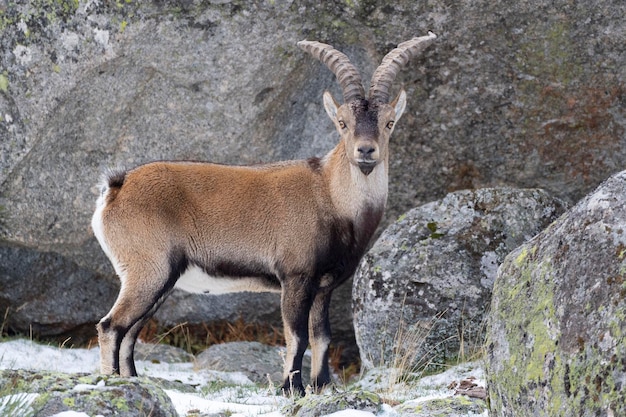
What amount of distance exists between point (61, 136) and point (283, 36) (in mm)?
2379

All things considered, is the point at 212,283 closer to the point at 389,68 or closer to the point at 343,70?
the point at 343,70

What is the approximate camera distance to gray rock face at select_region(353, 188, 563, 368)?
27.1ft

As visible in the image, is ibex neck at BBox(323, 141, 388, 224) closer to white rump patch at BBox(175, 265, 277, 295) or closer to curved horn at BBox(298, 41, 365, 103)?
curved horn at BBox(298, 41, 365, 103)

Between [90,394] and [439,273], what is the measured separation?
4231 mm

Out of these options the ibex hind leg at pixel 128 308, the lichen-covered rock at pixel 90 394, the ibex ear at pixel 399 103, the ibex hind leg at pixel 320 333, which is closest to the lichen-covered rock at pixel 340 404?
the lichen-covered rock at pixel 90 394

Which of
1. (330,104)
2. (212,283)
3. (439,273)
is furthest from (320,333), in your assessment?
(330,104)

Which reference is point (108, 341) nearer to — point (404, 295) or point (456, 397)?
point (404, 295)

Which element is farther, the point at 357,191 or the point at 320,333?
the point at 320,333

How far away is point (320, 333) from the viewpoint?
28.0 feet

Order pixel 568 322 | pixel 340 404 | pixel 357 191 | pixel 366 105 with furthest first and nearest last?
pixel 357 191 < pixel 366 105 < pixel 340 404 < pixel 568 322

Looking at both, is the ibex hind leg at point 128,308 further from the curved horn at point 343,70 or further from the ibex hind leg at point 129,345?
the curved horn at point 343,70

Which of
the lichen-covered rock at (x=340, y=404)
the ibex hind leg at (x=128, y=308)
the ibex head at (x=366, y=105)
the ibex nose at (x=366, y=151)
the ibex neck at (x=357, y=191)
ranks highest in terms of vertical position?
the ibex head at (x=366, y=105)

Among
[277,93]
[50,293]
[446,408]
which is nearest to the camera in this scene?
[446,408]

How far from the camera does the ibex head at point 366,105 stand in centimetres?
795
